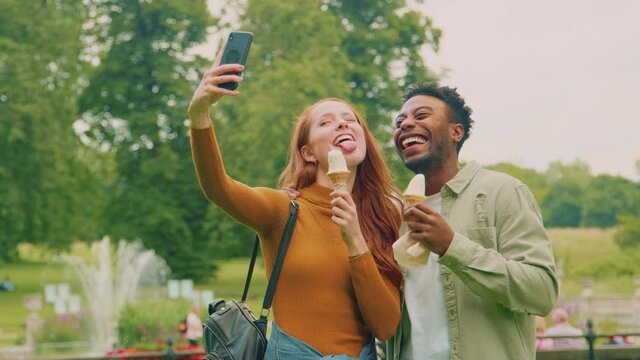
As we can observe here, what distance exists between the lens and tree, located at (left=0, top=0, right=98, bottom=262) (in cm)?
2630

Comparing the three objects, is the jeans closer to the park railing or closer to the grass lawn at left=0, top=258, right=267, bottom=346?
the park railing

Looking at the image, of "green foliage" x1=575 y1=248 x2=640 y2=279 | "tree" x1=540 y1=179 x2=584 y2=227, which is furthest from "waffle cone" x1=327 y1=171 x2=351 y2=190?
"tree" x1=540 y1=179 x2=584 y2=227

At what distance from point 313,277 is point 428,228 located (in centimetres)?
57

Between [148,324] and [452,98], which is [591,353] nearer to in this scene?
[452,98]

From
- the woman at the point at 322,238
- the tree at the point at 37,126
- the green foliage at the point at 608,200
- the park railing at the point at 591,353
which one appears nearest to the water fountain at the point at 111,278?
the tree at the point at 37,126

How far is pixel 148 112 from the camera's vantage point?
97.0ft

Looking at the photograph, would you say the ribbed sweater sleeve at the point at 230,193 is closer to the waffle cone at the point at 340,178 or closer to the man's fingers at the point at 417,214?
the waffle cone at the point at 340,178

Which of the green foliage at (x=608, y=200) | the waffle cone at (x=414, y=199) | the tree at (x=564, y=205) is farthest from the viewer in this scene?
the tree at (x=564, y=205)

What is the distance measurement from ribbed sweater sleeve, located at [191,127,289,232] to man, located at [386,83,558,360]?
1.66ft

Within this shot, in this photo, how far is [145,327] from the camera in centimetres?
1495

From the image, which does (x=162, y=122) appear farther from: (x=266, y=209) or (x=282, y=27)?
(x=266, y=209)

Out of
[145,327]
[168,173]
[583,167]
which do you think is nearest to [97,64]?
[168,173]

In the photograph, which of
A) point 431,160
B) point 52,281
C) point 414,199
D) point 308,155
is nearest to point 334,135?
point 308,155

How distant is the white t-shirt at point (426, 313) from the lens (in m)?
3.26
